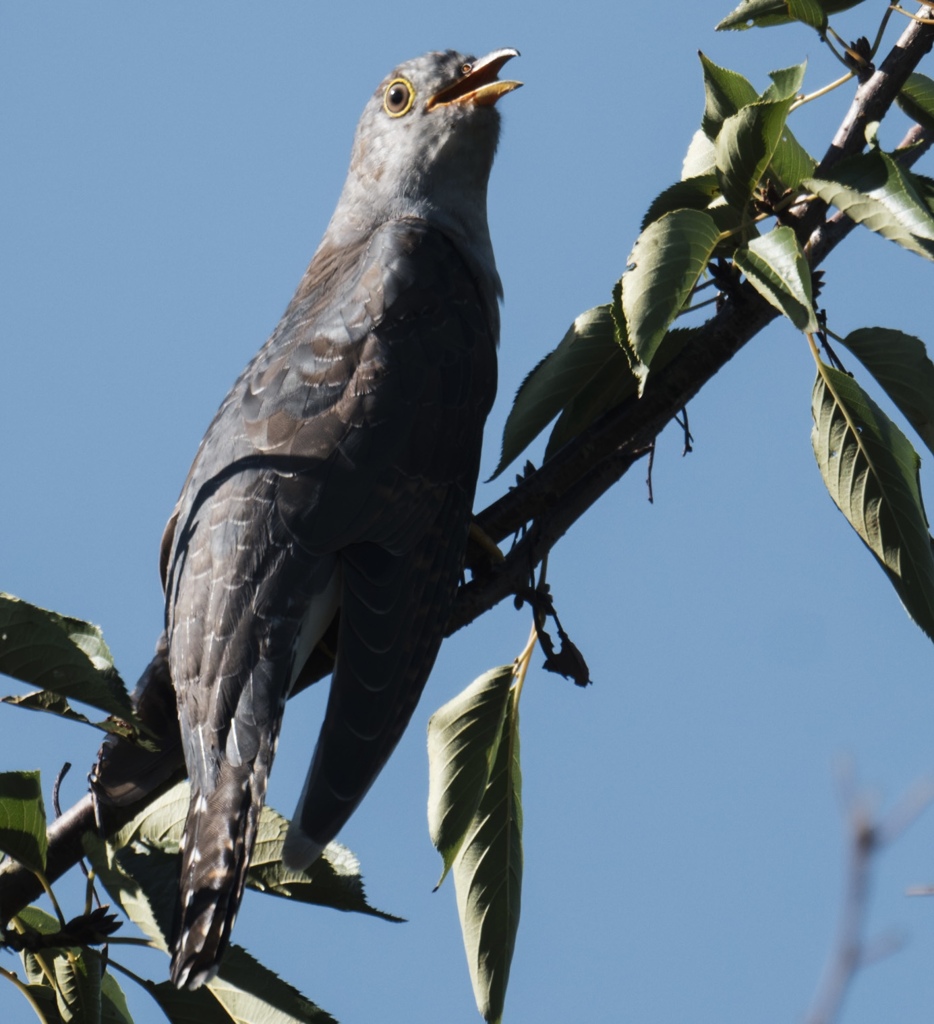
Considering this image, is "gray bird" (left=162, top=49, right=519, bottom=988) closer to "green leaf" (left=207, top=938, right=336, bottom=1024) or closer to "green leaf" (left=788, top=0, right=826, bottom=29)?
"green leaf" (left=207, top=938, right=336, bottom=1024)

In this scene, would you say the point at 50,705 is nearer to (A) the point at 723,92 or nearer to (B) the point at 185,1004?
(B) the point at 185,1004

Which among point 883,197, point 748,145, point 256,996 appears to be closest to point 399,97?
point 748,145

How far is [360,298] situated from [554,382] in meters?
1.30

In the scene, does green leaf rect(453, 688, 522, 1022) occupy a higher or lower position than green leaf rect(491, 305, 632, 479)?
lower

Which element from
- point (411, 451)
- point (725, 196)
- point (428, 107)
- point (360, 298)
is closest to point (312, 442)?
point (411, 451)

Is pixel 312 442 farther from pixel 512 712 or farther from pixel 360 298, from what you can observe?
pixel 512 712

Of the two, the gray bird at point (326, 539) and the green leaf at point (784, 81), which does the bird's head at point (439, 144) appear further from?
the green leaf at point (784, 81)

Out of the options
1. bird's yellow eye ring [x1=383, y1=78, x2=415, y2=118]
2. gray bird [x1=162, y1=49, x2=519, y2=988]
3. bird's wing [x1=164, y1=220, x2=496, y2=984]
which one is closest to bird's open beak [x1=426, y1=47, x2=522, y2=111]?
bird's yellow eye ring [x1=383, y1=78, x2=415, y2=118]

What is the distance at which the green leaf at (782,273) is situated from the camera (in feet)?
6.60

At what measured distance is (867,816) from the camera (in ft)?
5.10

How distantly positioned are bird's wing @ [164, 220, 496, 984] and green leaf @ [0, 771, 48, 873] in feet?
1.03

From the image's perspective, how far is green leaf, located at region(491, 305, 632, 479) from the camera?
2607mm

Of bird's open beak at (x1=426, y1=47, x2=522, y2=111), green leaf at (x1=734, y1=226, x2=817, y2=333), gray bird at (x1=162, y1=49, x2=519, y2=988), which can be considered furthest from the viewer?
bird's open beak at (x1=426, y1=47, x2=522, y2=111)

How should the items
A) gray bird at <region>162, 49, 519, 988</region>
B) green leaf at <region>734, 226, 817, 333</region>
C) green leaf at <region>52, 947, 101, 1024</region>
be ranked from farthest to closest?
1. gray bird at <region>162, 49, 519, 988</region>
2. green leaf at <region>52, 947, 101, 1024</region>
3. green leaf at <region>734, 226, 817, 333</region>
